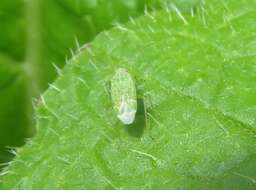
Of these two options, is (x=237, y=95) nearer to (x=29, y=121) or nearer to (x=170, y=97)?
(x=170, y=97)

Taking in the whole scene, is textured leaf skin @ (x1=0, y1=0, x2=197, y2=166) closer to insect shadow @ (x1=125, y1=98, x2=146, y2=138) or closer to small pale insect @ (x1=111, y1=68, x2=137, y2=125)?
small pale insect @ (x1=111, y1=68, x2=137, y2=125)

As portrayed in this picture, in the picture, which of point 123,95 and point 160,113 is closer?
point 160,113

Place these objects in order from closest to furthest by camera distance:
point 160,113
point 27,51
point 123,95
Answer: point 160,113 → point 123,95 → point 27,51

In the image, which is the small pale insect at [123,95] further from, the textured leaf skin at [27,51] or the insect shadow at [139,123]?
the textured leaf skin at [27,51]

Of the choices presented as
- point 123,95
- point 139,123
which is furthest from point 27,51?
point 139,123

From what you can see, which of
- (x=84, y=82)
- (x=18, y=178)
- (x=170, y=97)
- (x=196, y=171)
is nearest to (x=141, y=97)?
(x=170, y=97)

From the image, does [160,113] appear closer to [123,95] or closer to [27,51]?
[123,95]
